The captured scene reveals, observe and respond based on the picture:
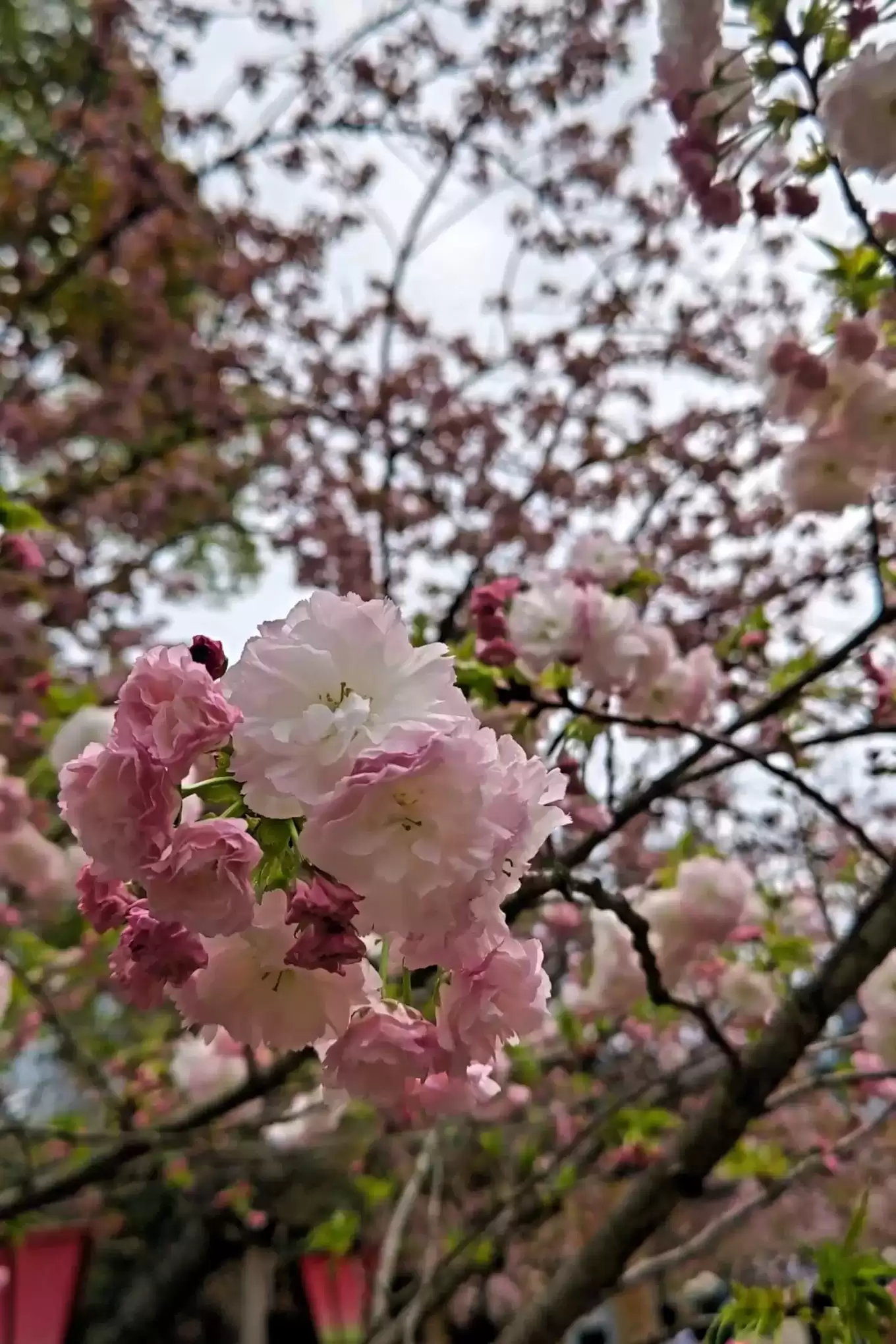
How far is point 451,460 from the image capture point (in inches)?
167

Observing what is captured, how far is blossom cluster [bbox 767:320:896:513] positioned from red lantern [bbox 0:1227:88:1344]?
12.7ft

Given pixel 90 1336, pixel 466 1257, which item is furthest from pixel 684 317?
pixel 90 1336

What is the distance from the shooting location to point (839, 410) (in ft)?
5.01

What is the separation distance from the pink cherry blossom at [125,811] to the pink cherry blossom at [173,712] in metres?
0.01

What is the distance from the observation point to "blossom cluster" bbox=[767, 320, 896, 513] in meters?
1.47

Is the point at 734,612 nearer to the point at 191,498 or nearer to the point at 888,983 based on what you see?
the point at 888,983

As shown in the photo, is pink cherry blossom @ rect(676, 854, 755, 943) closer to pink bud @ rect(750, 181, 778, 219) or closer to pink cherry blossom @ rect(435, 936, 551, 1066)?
pink bud @ rect(750, 181, 778, 219)

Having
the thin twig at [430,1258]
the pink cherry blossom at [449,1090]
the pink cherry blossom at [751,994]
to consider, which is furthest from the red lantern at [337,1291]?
the pink cherry blossom at [449,1090]

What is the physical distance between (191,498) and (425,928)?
4.45m

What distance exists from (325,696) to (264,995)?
9.5 inches

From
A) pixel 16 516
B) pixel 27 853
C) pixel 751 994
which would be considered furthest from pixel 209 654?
pixel 751 994

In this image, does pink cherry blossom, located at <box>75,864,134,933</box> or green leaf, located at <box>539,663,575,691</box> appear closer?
pink cherry blossom, located at <box>75,864,134,933</box>

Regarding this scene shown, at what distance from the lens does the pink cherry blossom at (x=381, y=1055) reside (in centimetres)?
66

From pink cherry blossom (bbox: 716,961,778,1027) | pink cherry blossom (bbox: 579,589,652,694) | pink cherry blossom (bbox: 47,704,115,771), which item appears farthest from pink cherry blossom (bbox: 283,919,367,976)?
pink cherry blossom (bbox: 716,961,778,1027)
